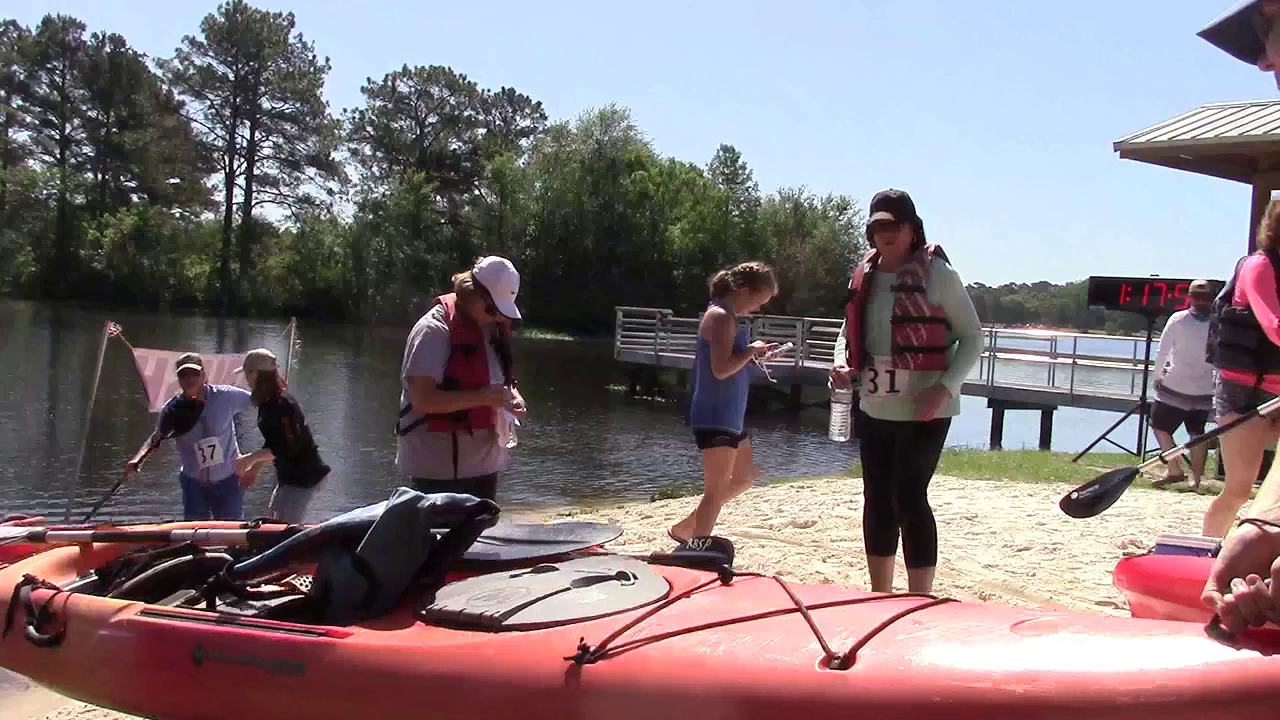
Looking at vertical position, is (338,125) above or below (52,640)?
above

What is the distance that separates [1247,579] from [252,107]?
6156cm

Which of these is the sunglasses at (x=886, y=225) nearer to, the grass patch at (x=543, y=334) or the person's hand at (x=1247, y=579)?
the person's hand at (x=1247, y=579)

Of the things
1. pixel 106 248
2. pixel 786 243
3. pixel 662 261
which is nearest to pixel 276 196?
pixel 106 248

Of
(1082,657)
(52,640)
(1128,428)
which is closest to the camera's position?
(1082,657)

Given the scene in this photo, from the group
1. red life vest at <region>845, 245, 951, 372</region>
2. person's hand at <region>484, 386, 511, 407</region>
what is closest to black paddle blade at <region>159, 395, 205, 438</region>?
person's hand at <region>484, 386, 511, 407</region>

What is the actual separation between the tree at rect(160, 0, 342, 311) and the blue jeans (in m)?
54.2

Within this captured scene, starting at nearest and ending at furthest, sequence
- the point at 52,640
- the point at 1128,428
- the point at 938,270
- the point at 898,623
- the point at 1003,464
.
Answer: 1. the point at 898,623
2. the point at 52,640
3. the point at 938,270
4. the point at 1003,464
5. the point at 1128,428

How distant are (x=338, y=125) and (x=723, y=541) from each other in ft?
199

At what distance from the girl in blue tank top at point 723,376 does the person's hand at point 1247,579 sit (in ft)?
8.75

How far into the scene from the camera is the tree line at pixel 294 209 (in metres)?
51.9

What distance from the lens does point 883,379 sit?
3.88 m

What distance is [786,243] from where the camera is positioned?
5675cm

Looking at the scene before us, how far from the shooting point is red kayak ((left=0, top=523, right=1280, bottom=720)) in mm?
2219

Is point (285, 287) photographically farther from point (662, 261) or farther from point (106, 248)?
point (662, 261)
